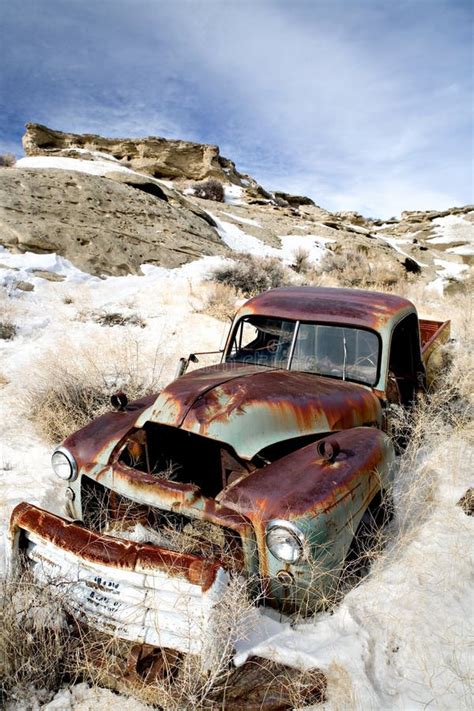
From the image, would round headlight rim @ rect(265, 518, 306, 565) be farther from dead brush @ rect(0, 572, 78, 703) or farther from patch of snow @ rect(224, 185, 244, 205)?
patch of snow @ rect(224, 185, 244, 205)

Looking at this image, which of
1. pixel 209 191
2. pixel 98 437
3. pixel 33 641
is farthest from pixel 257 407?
pixel 209 191

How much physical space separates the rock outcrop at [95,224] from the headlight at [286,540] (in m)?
9.05

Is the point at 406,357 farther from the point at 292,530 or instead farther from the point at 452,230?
the point at 452,230

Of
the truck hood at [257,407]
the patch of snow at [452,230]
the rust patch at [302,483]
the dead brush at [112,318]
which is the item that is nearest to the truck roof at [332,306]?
the truck hood at [257,407]

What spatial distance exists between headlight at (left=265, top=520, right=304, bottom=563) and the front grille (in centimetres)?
30

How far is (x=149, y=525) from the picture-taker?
273 centimetres

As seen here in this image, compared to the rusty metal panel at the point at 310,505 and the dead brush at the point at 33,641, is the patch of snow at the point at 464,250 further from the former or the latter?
the dead brush at the point at 33,641

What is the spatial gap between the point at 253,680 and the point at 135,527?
1097 mm

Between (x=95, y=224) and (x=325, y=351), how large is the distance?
972cm

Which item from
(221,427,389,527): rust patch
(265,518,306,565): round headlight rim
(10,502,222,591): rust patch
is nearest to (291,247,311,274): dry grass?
(221,427,389,527): rust patch

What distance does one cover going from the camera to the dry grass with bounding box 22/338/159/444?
4.62 m

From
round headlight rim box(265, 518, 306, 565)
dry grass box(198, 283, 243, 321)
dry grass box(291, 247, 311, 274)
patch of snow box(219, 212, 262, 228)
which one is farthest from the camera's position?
patch of snow box(219, 212, 262, 228)

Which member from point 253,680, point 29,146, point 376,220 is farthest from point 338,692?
point 376,220

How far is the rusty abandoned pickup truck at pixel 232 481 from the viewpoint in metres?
2.02
